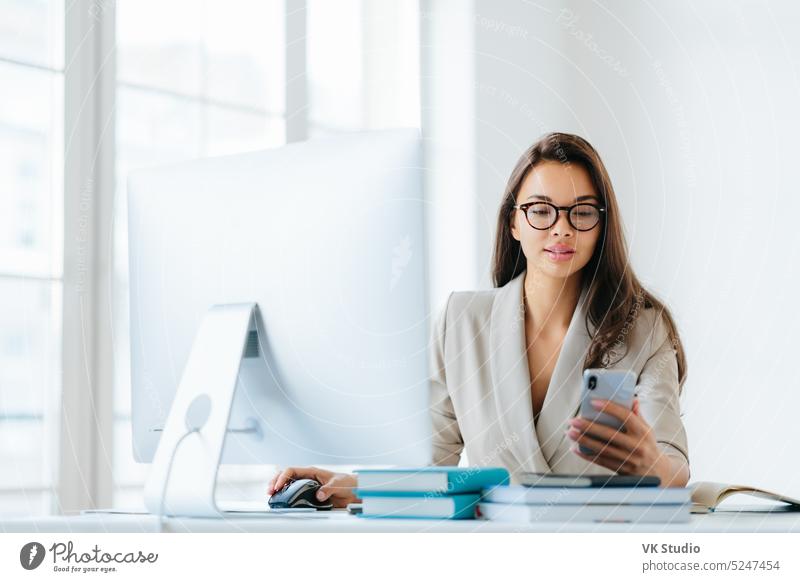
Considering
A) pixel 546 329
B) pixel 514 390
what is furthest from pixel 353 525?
pixel 546 329

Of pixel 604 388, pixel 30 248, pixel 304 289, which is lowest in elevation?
pixel 604 388

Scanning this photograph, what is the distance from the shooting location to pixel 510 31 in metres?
2.98

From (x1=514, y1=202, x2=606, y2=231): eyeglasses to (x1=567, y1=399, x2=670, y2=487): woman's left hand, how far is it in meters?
0.63

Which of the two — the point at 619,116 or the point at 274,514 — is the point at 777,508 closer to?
the point at 274,514

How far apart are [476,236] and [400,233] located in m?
1.88

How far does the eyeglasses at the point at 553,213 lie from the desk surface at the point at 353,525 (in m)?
0.75

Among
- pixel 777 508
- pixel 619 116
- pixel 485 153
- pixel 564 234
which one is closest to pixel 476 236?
pixel 485 153

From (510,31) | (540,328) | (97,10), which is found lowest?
(540,328)

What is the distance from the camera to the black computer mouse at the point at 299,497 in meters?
1.21

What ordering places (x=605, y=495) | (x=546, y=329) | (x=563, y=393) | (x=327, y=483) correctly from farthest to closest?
(x=546, y=329) < (x=563, y=393) < (x=327, y=483) < (x=605, y=495)

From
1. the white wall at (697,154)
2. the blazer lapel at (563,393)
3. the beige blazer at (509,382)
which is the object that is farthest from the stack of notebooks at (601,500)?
the white wall at (697,154)
